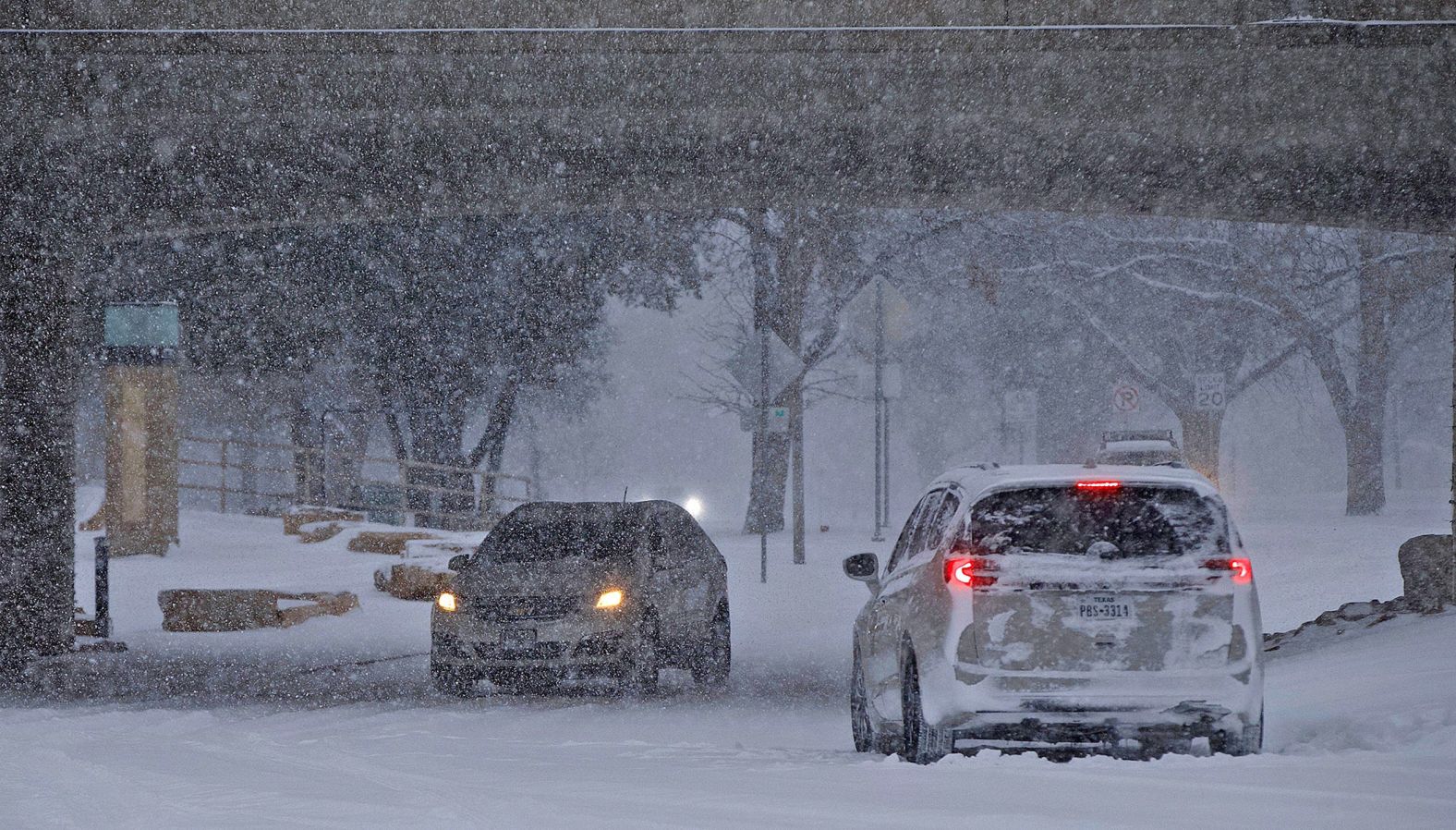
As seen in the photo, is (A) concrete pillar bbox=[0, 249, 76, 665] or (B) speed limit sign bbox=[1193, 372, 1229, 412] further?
(B) speed limit sign bbox=[1193, 372, 1229, 412]

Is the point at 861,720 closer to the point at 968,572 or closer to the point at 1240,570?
the point at 968,572

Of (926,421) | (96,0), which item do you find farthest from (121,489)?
(926,421)

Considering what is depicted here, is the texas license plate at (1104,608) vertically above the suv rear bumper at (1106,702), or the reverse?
the texas license plate at (1104,608)

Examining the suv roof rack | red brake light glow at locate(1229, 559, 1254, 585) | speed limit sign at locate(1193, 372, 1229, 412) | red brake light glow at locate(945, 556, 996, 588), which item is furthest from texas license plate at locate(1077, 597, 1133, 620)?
speed limit sign at locate(1193, 372, 1229, 412)

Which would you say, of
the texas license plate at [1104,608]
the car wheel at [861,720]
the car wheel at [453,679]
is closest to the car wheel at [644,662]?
the car wheel at [453,679]

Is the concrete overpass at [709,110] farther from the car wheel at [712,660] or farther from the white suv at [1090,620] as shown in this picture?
the white suv at [1090,620]

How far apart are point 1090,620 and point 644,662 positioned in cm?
635

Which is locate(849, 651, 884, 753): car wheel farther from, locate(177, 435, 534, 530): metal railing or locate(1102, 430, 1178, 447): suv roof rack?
locate(1102, 430, 1178, 447): suv roof rack

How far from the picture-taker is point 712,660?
14.4 meters

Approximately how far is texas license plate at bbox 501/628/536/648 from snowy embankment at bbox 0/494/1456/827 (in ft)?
A: 1.61

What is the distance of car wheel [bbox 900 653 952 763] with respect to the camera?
26.7 ft

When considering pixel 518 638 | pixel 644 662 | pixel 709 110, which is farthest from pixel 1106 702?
pixel 709 110

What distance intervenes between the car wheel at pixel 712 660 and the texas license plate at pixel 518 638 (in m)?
1.66

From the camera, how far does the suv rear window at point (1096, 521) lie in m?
8.06
